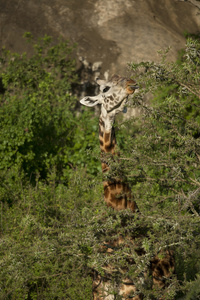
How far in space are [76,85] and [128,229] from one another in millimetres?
8143

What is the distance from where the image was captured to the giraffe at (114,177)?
441cm

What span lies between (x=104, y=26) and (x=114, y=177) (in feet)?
29.1

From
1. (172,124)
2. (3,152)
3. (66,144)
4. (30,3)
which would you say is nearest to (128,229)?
(172,124)

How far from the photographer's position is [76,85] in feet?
39.1

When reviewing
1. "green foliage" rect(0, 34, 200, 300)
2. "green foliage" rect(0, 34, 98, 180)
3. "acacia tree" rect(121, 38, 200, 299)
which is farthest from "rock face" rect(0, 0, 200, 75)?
"acacia tree" rect(121, 38, 200, 299)

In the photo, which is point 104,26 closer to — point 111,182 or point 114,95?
point 114,95

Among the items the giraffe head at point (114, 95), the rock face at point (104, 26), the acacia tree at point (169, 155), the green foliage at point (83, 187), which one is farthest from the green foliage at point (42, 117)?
the giraffe head at point (114, 95)

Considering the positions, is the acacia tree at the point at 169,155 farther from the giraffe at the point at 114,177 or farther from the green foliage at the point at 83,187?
the giraffe at the point at 114,177

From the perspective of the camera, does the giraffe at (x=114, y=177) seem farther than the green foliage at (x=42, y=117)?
No

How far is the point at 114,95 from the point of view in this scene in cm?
444

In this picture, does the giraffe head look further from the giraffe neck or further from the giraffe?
the giraffe neck

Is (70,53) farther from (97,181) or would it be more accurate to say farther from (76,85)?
(97,181)

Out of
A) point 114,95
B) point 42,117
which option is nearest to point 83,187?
point 114,95

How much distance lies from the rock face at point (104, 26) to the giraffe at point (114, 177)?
292 inches
